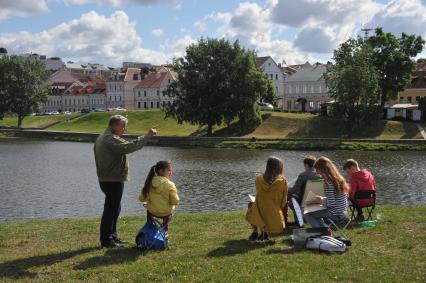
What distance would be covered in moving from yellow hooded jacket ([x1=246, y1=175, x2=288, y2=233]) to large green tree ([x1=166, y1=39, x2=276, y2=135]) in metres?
59.0

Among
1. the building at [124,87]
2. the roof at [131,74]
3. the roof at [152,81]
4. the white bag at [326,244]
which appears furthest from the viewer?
the roof at [131,74]

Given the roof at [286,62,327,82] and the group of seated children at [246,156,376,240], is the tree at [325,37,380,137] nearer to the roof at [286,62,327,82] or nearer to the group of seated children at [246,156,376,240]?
the roof at [286,62,327,82]

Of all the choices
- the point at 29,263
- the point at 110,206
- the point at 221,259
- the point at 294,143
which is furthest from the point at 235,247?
the point at 294,143

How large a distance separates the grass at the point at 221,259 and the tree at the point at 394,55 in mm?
65222

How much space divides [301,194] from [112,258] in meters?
4.40

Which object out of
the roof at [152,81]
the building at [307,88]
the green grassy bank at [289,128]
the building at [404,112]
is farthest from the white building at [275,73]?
the building at [404,112]

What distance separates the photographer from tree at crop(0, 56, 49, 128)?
97.9m

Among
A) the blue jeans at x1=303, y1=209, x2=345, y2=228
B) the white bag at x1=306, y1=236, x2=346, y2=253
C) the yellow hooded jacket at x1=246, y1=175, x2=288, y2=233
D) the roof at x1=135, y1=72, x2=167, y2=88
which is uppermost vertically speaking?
→ the roof at x1=135, y1=72, x2=167, y2=88

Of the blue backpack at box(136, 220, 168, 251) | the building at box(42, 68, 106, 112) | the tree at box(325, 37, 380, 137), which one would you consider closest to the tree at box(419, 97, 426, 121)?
the tree at box(325, 37, 380, 137)

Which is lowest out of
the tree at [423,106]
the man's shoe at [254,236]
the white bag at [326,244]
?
the man's shoe at [254,236]

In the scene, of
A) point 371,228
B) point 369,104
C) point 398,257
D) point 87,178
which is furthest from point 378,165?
point 398,257

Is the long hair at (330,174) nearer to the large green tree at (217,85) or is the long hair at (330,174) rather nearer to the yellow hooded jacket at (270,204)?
the yellow hooded jacket at (270,204)

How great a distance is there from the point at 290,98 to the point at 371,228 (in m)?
111

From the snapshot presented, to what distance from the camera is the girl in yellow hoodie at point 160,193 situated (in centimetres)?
1048
